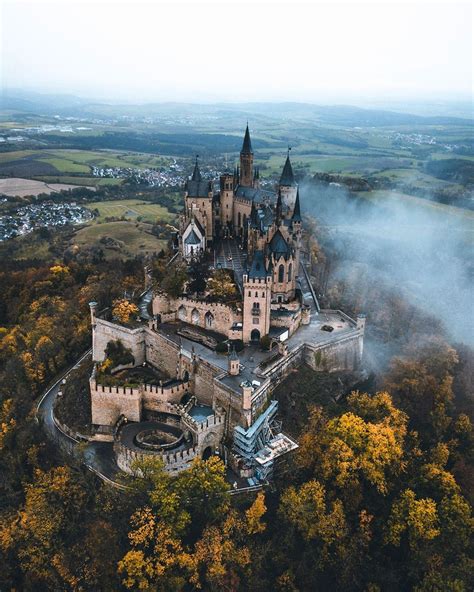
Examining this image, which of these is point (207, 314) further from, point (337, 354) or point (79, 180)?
point (79, 180)

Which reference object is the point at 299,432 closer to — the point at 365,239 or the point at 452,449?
the point at 452,449

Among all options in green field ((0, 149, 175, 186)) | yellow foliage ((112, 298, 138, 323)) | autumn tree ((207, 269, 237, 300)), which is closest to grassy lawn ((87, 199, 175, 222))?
green field ((0, 149, 175, 186))

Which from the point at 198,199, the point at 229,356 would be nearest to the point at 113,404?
the point at 229,356

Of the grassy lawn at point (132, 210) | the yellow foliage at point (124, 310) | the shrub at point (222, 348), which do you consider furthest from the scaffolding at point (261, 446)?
the grassy lawn at point (132, 210)

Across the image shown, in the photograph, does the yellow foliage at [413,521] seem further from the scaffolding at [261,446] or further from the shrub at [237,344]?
the shrub at [237,344]

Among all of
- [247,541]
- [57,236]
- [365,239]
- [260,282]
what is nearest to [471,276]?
[365,239]

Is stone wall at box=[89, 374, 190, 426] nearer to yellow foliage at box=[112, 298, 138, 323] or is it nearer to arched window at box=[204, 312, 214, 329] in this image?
arched window at box=[204, 312, 214, 329]
